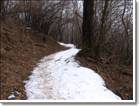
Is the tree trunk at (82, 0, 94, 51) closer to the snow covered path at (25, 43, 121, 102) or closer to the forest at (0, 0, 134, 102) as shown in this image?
the forest at (0, 0, 134, 102)

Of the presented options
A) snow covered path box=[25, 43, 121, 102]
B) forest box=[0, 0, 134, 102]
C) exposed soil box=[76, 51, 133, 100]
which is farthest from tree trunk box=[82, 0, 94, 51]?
snow covered path box=[25, 43, 121, 102]

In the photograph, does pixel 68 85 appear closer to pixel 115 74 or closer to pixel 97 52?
pixel 115 74

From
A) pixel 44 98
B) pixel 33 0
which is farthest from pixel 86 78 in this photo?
pixel 33 0

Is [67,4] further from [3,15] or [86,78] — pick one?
[86,78]

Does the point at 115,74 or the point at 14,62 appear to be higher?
the point at 14,62

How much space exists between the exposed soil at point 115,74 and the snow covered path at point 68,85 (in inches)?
7.4

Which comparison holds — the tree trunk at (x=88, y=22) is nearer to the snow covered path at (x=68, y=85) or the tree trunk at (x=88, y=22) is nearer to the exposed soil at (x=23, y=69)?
the exposed soil at (x=23, y=69)

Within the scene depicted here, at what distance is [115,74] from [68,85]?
1396 millimetres

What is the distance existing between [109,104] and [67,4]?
12086 mm

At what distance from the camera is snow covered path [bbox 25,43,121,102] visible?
19.3 ft

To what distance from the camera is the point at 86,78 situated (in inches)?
262

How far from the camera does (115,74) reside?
740cm

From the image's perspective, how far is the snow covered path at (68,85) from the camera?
588cm

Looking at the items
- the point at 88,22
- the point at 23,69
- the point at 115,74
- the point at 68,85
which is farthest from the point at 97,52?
the point at 68,85
